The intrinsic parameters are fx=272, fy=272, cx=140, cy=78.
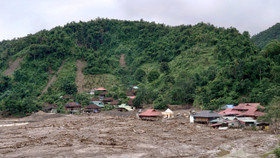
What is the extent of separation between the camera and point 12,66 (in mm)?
86938

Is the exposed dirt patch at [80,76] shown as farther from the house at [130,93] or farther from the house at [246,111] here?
the house at [246,111]

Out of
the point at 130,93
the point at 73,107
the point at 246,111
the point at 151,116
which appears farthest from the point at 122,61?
the point at 246,111

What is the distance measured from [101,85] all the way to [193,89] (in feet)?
107

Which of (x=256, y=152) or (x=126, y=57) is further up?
(x=126, y=57)

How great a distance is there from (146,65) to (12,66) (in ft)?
142

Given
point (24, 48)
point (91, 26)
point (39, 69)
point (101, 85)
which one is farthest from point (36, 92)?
point (91, 26)

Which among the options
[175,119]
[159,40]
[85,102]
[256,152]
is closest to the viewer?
[256,152]

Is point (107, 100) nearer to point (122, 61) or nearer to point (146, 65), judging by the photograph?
point (146, 65)

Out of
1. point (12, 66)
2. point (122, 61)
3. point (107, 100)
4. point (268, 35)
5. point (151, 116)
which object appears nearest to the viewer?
point (151, 116)

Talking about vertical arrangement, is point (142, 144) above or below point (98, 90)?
below

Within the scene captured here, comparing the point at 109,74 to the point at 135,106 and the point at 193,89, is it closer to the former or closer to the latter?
the point at 135,106

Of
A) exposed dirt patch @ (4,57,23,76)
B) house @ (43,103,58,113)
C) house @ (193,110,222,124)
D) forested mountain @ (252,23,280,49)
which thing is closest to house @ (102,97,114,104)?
house @ (43,103,58,113)

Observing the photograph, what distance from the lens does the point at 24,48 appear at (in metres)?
94.3

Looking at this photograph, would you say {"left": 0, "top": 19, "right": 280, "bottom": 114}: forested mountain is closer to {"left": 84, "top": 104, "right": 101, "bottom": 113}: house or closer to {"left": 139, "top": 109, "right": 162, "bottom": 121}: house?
{"left": 84, "top": 104, "right": 101, "bottom": 113}: house
